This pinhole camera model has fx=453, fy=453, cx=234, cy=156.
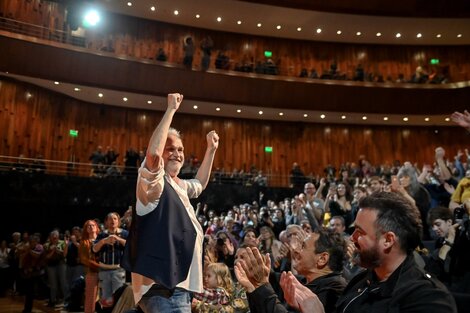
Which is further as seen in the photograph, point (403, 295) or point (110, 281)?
point (110, 281)

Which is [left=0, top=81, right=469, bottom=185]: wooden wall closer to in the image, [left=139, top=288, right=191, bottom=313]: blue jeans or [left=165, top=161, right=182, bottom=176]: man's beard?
[left=165, top=161, right=182, bottom=176]: man's beard

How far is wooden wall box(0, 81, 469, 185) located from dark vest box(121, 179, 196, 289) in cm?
1356

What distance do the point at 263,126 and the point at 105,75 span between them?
6.51 metres

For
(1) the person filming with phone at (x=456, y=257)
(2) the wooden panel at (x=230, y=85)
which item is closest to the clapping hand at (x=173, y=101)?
(1) the person filming with phone at (x=456, y=257)

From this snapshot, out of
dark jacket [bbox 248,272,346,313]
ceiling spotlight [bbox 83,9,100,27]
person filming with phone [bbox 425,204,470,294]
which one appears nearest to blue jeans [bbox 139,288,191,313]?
dark jacket [bbox 248,272,346,313]

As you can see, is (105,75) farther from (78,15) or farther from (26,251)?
(26,251)

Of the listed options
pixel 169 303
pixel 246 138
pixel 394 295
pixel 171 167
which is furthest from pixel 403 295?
pixel 246 138

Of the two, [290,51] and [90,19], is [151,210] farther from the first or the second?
[290,51]

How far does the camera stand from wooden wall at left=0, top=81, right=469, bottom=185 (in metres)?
15.1

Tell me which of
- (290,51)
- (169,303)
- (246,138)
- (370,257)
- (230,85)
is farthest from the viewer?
(290,51)

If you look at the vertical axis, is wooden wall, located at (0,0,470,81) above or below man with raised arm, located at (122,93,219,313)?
above

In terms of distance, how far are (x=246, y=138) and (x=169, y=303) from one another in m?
15.7

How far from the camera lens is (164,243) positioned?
2004mm

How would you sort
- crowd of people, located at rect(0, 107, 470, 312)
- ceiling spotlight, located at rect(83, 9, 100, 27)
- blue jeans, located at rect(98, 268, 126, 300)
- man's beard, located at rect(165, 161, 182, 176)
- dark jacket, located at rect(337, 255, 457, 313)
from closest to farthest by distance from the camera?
dark jacket, located at rect(337, 255, 457, 313) → crowd of people, located at rect(0, 107, 470, 312) → man's beard, located at rect(165, 161, 182, 176) → blue jeans, located at rect(98, 268, 126, 300) → ceiling spotlight, located at rect(83, 9, 100, 27)
